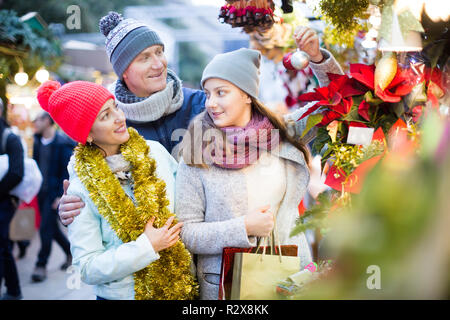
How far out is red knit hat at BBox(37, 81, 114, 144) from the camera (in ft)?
5.13

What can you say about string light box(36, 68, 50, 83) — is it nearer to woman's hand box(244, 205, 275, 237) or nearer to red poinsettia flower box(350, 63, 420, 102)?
woman's hand box(244, 205, 275, 237)

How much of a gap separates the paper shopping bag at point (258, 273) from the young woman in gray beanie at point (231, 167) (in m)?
0.16

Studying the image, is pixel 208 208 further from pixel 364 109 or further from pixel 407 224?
pixel 407 224

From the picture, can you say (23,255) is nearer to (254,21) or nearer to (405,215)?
(254,21)

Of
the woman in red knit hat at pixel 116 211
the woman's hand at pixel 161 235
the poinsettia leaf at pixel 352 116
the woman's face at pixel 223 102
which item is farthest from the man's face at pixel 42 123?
the poinsettia leaf at pixel 352 116

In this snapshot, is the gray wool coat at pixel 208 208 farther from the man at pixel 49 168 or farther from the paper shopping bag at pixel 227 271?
the man at pixel 49 168

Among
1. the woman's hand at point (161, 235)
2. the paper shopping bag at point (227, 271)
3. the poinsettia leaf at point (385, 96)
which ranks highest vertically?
the poinsettia leaf at point (385, 96)

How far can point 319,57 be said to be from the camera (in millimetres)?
1784

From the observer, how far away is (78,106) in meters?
1.57

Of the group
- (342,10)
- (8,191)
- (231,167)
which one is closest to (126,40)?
(231,167)

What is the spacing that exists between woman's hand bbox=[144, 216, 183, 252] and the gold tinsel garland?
0.03 m

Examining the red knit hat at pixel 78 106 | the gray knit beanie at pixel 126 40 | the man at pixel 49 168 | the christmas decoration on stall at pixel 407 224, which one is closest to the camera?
the christmas decoration on stall at pixel 407 224

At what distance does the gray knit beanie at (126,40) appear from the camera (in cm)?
195

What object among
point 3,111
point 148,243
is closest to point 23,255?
point 3,111
